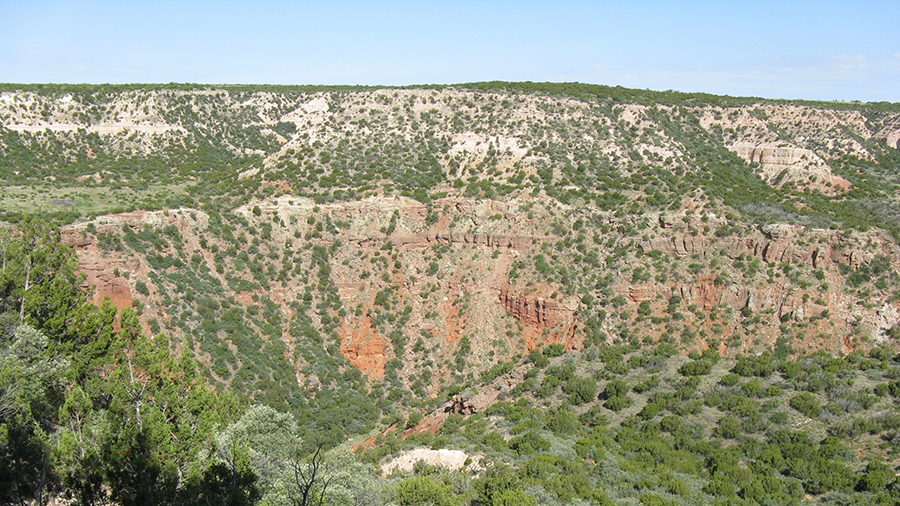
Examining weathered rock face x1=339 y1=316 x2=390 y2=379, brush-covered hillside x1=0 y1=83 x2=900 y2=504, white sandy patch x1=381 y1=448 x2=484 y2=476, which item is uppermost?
brush-covered hillside x1=0 y1=83 x2=900 y2=504

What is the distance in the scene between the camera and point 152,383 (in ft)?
65.8

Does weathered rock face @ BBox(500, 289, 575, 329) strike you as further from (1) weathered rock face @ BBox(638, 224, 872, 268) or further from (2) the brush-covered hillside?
(1) weathered rock face @ BBox(638, 224, 872, 268)

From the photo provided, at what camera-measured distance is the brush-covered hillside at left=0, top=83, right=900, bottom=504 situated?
20.7 metres

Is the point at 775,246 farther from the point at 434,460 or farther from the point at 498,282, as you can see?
the point at 434,460

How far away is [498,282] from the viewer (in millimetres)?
41219

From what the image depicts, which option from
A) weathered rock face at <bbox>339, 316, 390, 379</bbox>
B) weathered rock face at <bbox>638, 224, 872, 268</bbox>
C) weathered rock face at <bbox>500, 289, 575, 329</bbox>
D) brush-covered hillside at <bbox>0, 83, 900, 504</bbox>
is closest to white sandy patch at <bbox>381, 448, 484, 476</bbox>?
brush-covered hillside at <bbox>0, 83, 900, 504</bbox>

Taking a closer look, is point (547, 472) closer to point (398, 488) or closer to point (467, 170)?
point (398, 488)

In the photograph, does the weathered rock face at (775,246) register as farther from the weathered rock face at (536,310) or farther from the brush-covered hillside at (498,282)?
the weathered rock face at (536,310)

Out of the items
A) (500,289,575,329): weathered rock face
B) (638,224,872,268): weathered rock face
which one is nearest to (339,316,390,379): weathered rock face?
(500,289,575,329): weathered rock face

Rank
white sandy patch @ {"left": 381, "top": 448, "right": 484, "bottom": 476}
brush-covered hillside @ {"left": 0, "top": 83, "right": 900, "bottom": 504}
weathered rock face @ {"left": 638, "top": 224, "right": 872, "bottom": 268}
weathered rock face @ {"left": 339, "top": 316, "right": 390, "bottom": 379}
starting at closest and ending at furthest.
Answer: brush-covered hillside @ {"left": 0, "top": 83, "right": 900, "bottom": 504} → white sandy patch @ {"left": 381, "top": 448, "right": 484, "bottom": 476} → weathered rock face @ {"left": 339, "top": 316, "right": 390, "bottom": 379} → weathered rock face @ {"left": 638, "top": 224, "right": 872, "bottom": 268}

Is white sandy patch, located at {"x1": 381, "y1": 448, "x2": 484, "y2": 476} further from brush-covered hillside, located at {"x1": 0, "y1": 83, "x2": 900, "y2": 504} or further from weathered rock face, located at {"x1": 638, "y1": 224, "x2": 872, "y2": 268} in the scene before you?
weathered rock face, located at {"x1": 638, "y1": 224, "x2": 872, "y2": 268}

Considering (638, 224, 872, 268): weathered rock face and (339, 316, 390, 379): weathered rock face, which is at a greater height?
(638, 224, 872, 268): weathered rock face

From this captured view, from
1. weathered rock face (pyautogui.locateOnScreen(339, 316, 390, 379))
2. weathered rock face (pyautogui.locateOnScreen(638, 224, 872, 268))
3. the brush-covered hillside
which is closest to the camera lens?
the brush-covered hillside

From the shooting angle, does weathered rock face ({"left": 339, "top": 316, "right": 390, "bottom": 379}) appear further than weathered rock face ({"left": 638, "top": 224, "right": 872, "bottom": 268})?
No
